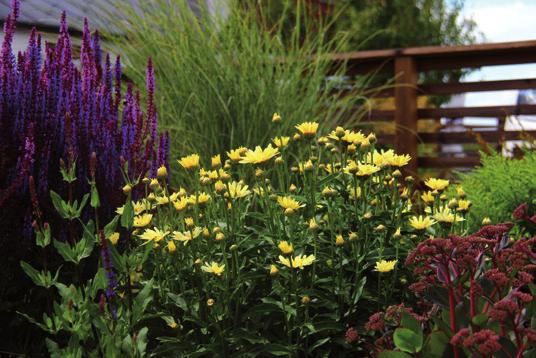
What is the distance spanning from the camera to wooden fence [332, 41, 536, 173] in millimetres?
5957

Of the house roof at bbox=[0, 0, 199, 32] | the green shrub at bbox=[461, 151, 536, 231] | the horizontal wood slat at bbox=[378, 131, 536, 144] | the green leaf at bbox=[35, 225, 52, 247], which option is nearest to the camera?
the green leaf at bbox=[35, 225, 52, 247]

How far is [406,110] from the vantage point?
238 inches

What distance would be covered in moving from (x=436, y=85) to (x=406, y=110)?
487mm

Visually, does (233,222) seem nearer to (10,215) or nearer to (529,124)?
→ (10,215)

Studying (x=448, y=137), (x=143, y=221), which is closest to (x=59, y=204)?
(x=143, y=221)

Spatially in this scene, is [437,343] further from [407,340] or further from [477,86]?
[477,86]

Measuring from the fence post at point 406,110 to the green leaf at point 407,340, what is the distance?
4639mm

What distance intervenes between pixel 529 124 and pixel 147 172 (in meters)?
5.63

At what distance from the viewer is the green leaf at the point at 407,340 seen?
1.39 metres

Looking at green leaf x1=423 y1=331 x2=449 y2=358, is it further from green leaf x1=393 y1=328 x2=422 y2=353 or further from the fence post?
the fence post

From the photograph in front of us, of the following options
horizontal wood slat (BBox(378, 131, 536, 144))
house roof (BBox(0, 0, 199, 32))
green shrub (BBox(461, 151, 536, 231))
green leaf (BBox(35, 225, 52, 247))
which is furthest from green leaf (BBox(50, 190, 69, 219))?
horizontal wood slat (BBox(378, 131, 536, 144))

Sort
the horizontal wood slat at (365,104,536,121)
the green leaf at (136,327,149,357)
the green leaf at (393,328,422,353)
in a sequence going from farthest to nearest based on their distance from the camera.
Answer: the horizontal wood slat at (365,104,536,121)
the green leaf at (136,327,149,357)
the green leaf at (393,328,422,353)

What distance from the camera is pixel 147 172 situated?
2521 millimetres

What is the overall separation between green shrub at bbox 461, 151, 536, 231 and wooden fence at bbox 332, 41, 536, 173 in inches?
101
